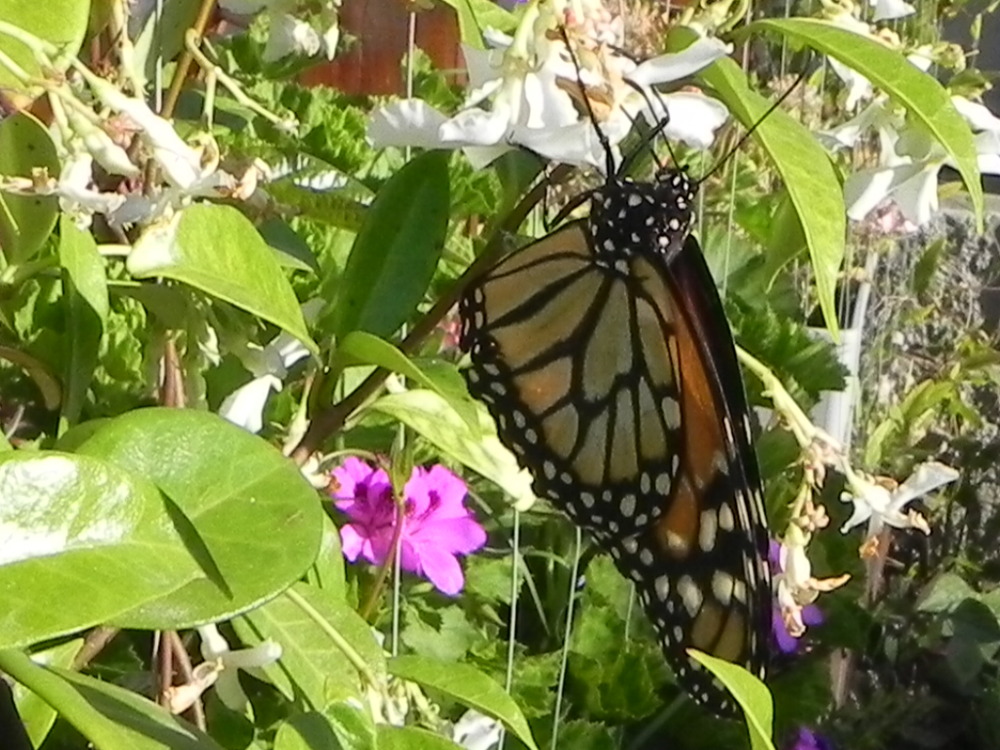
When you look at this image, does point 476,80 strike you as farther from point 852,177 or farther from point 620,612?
point 620,612

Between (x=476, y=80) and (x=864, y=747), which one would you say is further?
(x=864, y=747)

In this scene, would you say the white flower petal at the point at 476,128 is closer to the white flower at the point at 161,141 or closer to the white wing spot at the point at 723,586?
the white flower at the point at 161,141

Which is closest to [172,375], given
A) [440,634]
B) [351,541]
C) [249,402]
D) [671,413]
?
[249,402]

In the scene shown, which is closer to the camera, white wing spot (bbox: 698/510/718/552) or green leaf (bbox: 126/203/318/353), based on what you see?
green leaf (bbox: 126/203/318/353)

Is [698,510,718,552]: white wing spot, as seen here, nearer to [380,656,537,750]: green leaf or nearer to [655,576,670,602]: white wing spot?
[655,576,670,602]: white wing spot

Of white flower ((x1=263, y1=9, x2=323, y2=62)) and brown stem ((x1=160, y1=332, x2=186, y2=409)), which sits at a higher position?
white flower ((x1=263, y1=9, x2=323, y2=62))

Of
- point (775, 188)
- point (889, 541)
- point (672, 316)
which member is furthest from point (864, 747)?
point (672, 316)

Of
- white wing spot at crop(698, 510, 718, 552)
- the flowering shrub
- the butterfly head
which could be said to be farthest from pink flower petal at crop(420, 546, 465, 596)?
the butterfly head
